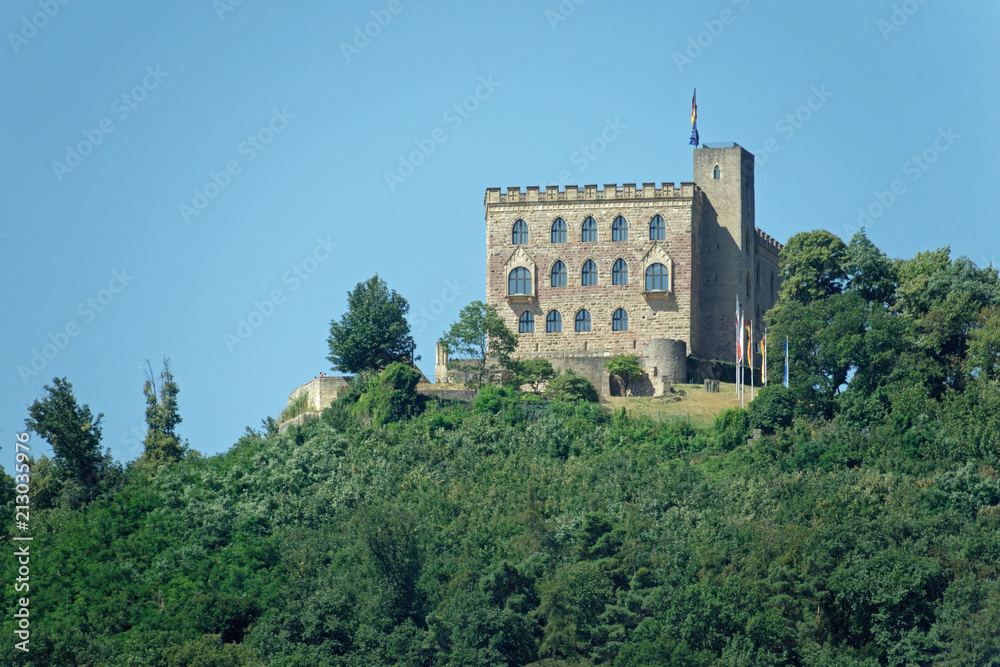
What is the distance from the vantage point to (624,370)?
214 feet

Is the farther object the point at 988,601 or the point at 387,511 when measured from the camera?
the point at 387,511

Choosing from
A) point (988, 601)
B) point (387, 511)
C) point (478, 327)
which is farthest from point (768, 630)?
point (478, 327)

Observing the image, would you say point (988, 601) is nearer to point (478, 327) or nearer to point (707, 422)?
point (707, 422)

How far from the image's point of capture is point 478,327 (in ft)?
217

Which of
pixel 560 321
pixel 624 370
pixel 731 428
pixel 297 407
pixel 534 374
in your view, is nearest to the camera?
pixel 731 428

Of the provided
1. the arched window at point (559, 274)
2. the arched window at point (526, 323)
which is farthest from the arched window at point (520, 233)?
the arched window at point (526, 323)

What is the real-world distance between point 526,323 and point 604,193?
5541 mm

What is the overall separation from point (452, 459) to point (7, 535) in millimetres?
13686

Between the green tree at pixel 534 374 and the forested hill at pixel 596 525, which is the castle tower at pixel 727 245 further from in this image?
the green tree at pixel 534 374

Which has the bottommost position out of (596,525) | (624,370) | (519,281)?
(596,525)

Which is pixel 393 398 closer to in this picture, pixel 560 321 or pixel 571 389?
pixel 571 389

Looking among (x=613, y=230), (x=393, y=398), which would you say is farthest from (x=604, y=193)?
(x=393, y=398)

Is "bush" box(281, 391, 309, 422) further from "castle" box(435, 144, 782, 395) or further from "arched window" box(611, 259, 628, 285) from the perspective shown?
"arched window" box(611, 259, 628, 285)

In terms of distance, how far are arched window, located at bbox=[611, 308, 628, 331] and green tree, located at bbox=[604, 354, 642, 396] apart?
3.06 m
